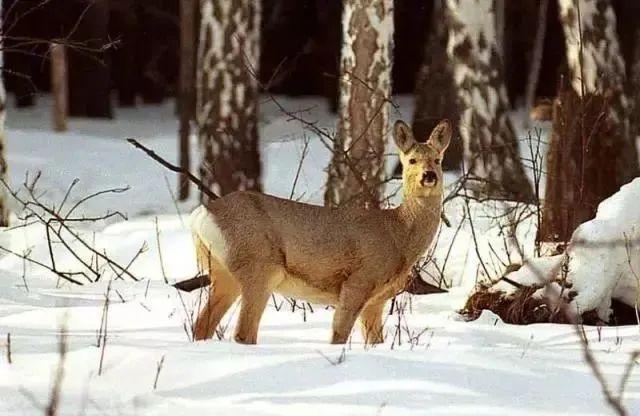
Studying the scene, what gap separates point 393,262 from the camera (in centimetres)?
692

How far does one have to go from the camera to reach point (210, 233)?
6.79m

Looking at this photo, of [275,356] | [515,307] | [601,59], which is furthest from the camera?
[601,59]

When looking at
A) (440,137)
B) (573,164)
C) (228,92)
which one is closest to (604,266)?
(440,137)

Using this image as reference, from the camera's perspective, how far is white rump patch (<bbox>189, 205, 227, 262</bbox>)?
6.74 m

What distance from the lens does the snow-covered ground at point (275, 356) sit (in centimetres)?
505

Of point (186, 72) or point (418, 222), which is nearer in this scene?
point (418, 222)

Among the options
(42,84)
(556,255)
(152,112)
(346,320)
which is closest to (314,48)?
(152,112)

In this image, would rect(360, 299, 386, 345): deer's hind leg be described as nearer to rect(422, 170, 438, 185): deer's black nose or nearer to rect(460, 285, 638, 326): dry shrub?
rect(422, 170, 438, 185): deer's black nose

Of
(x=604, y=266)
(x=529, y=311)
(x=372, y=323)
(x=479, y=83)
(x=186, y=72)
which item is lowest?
(x=529, y=311)

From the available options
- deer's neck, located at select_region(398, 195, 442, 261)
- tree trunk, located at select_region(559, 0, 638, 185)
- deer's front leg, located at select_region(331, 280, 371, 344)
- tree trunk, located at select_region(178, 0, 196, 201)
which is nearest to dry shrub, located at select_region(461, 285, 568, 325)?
deer's neck, located at select_region(398, 195, 442, 261)

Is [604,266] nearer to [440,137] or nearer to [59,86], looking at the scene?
[440,137]

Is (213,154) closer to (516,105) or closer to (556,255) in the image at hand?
(556,255)

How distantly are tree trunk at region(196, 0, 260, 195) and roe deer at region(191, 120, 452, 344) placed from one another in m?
7.16

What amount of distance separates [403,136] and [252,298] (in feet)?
4.25
